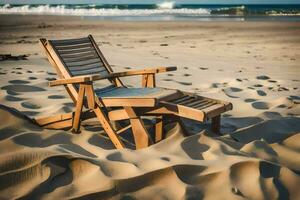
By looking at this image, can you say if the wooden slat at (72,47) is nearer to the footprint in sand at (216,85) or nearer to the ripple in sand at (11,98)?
the ripple in sand at (11,98)

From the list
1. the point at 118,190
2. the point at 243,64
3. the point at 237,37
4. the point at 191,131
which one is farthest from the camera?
the point at 237,37

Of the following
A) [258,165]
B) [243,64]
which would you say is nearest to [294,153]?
[258,165]

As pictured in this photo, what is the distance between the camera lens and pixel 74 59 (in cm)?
475

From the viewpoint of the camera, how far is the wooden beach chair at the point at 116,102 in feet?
12.4

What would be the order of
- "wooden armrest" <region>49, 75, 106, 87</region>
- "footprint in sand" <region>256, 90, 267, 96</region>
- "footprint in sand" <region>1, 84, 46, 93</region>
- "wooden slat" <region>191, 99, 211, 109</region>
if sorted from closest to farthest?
"wooden armrest" <region>49, 75, 106, 87</region> < "wooden slat" <region>191, 99, 211, 109</region> < "footprint in sand" <region>1, 84, 46, 93</region> < "footprint in sand" <region>256, 90, 267, 96</region>

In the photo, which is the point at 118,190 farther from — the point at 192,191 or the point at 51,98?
the point at 51,98

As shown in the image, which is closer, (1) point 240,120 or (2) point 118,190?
(2) point 118,190

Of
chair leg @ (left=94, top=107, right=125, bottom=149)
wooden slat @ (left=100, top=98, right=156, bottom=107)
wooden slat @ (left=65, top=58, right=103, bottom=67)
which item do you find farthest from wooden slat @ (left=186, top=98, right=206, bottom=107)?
wooden slat @ (left=65, top=58, right=103, bottom=67)

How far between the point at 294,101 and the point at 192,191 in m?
3.34

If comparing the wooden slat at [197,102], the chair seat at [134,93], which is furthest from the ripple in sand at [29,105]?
the wooden slat at [197,102]

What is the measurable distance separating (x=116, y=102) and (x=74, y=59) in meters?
1.18

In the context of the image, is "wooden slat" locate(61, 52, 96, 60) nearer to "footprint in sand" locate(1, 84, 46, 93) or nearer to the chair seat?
the chair seat

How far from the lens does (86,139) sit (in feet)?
13.5

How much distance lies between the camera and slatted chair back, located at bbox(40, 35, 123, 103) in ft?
14.4
